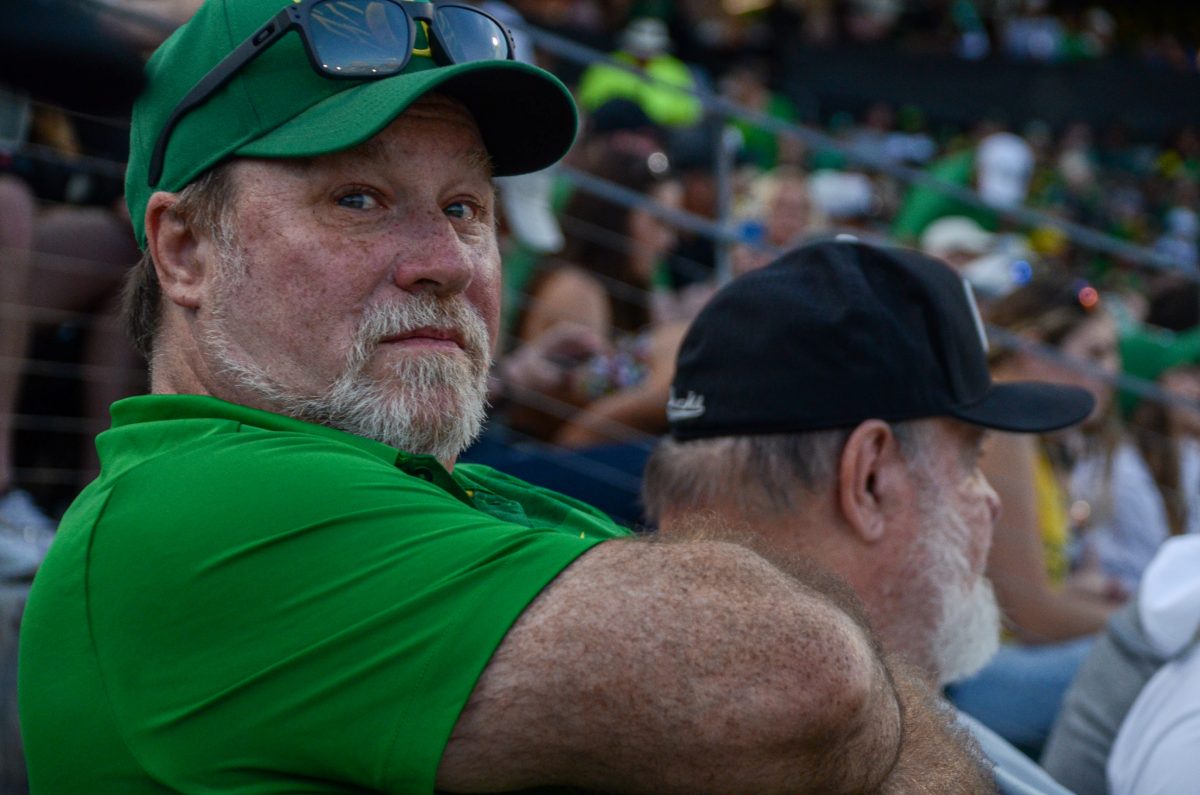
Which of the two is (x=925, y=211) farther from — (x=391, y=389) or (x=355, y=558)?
(x=355, y=558)

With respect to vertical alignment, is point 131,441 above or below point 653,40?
below

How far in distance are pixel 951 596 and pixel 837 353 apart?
1.49 ft

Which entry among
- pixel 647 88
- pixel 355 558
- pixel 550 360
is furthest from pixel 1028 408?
pixel 647 88

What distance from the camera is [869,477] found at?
7.50 feet

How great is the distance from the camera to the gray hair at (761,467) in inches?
88.8

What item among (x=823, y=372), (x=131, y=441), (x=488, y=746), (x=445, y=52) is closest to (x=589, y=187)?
(x=823, y=372)

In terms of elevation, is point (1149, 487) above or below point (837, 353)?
below

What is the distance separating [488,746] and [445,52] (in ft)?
3.12

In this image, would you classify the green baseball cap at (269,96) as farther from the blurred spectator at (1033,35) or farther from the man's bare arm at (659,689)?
the blurred spectator at (1033,35)

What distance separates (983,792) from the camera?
173 centimetres

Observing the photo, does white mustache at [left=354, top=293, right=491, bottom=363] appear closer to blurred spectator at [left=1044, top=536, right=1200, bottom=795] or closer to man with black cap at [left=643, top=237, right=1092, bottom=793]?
man with black cap at [left=643, top=237, right=1092, bottom=793]

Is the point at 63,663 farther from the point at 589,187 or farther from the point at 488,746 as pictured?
the point at 589,187

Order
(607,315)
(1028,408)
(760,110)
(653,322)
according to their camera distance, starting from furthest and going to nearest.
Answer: (760,110)
(653,322)
(607,315)
(1028,408)

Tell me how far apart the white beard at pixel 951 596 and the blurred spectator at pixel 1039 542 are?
0.55 m
